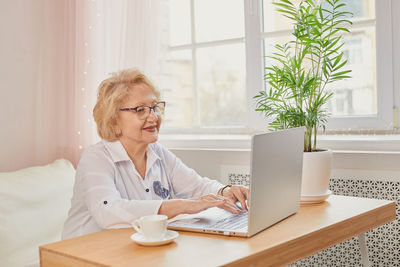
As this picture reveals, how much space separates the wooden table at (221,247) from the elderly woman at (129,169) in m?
0.18

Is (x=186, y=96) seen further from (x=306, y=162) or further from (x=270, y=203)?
(x=270, y=203)

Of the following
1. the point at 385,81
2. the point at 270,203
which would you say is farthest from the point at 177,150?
the point at 270,203

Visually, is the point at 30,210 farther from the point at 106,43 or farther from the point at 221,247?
the point at 221,247

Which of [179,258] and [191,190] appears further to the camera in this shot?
[191,190]

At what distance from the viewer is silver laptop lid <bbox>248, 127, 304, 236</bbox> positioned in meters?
1.29

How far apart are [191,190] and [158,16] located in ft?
3.52

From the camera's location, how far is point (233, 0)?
2781mm

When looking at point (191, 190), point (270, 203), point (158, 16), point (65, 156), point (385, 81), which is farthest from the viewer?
point (65, 156)

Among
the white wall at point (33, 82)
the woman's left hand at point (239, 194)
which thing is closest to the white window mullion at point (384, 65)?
the woman's left hand at point (239, 194)

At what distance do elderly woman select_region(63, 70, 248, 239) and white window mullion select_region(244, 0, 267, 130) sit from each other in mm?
703

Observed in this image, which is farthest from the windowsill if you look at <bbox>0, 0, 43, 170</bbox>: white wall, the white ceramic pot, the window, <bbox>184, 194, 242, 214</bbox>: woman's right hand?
<bbox>184, 194, 242, 214</bbox>: woman's right hand

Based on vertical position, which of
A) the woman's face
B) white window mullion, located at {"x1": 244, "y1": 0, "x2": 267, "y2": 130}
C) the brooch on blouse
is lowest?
the brooch on blouse

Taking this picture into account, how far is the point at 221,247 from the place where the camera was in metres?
1.24

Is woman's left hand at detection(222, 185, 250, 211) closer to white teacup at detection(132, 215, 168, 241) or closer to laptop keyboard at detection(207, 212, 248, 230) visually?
laptop keyboard at detection(207, 212, 248, 230)
